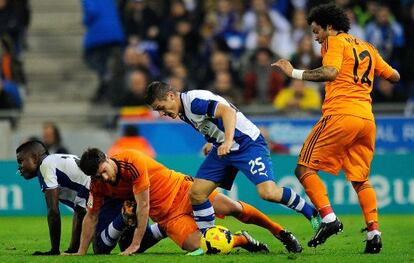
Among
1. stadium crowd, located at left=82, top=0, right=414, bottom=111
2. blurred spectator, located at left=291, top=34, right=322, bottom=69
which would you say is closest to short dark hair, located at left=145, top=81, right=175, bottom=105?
stadium crowd, located at left=82, top=0, right=414, bottom=111

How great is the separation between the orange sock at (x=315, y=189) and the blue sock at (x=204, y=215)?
0.96 meters

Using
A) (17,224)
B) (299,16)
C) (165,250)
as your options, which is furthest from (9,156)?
(165,250)

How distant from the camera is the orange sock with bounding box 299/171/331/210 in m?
11.8

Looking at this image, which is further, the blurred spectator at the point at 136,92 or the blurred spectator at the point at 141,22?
the blurred spectator at the point at 141,22

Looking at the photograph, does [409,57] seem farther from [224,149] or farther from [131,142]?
[224,149]

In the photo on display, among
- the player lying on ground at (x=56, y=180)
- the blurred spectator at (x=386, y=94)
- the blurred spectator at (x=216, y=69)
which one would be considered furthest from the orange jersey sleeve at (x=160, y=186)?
the blurred spectator at (x=386, y=94)

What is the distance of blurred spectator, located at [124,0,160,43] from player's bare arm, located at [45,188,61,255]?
11.1 m

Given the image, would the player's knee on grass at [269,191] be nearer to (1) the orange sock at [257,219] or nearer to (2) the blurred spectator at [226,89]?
(1) the orange sock at [257,219]

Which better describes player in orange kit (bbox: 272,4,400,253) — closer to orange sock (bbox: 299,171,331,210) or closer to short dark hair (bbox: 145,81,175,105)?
orange sock (bbox: 299,171,331,210)

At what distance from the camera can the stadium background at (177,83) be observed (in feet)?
61.1

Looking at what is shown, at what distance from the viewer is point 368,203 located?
11953 millimetres

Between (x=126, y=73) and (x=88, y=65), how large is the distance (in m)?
1.38

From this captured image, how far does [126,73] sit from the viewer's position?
21.9 metres

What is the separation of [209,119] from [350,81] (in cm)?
144
